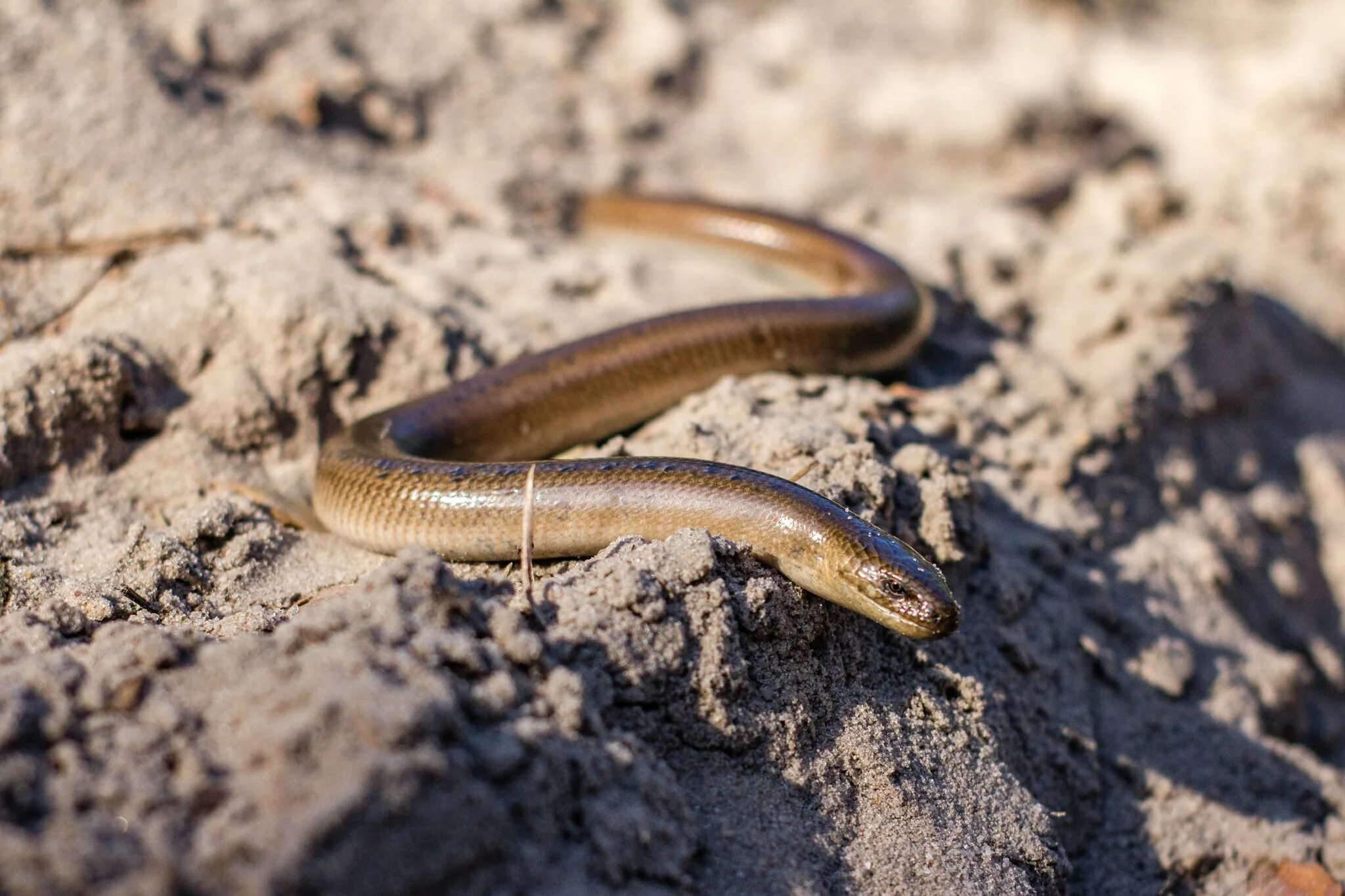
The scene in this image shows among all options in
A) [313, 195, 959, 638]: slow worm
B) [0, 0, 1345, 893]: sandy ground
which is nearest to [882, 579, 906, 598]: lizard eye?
[313, 195, 959, 638]: slow worm

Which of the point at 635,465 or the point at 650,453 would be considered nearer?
the point at 635,465

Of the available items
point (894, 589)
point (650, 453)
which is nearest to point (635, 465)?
point (650, 453)

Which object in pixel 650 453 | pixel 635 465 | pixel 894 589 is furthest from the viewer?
pixel 650 453

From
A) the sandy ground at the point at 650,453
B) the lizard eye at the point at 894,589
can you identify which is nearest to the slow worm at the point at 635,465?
the lizard eye at the point at 894,589

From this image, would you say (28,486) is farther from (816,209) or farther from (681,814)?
(816,209)

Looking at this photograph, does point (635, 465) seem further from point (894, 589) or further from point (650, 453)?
point (894, 589)

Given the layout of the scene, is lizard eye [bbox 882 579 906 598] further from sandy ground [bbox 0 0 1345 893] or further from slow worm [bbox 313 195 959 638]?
sandy ground [bbox 0 0 1345 893]
